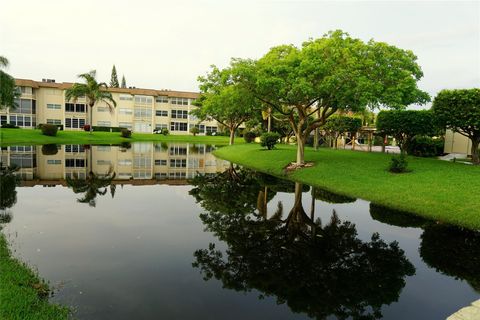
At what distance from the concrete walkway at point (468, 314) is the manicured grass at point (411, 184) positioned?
22.6 ft

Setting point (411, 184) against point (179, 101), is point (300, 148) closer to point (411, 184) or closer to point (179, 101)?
point (411, 184)

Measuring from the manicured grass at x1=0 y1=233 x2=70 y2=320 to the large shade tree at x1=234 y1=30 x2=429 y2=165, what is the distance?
1687 cm

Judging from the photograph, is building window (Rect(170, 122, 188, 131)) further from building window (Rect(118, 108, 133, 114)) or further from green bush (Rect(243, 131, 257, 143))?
green bush (Rect(243, 131, 257, 143))

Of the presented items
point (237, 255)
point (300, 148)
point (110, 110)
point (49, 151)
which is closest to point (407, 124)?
point (300, 148)

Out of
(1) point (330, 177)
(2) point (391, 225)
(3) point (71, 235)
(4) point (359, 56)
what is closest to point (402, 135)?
(4) point (359, 56)

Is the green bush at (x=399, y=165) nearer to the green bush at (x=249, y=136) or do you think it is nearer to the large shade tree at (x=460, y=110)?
the large shade tree at (x=460, y=110)

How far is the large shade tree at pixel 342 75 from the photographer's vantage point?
20.8 meters

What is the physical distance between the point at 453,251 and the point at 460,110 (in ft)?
54.4

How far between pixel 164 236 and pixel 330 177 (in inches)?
514

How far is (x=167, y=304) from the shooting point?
678 cm

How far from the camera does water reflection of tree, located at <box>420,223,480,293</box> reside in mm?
8836

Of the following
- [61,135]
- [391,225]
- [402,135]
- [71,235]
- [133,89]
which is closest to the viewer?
[71,235]

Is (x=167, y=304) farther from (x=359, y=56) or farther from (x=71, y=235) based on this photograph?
(x=359, y=56)

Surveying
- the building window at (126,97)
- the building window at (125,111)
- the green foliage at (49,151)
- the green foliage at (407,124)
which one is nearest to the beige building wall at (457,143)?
the green foliage at (407,124)
